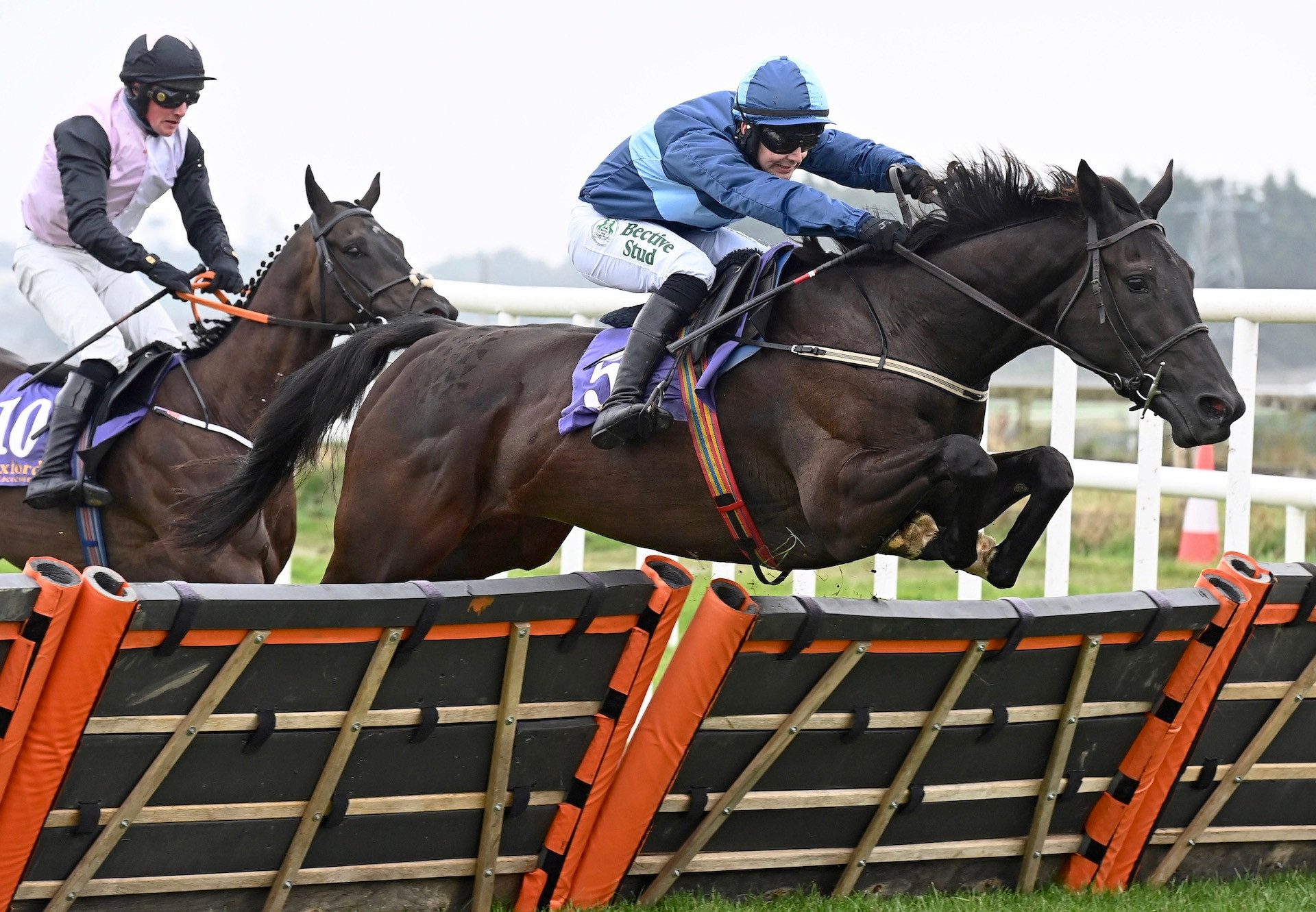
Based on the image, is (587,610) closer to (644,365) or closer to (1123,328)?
(644,365)

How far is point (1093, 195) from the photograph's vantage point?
144 inches

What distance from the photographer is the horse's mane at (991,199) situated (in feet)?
12.7

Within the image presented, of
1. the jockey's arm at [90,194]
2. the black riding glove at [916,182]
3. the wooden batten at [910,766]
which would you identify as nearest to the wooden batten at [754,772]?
the wooden batten at [910,766]

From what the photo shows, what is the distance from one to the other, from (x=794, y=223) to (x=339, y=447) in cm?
209

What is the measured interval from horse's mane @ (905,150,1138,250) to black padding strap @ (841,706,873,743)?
134 centimetres

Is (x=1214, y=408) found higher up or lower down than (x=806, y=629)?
higher up

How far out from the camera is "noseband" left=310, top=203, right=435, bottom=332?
17.2 ft

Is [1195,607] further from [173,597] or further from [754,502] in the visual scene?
[173,597]

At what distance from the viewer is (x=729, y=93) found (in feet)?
13.9

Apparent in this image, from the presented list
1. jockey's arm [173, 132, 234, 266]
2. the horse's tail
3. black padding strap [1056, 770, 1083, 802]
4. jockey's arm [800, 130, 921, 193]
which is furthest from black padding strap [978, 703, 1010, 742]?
jockey's arm [173, 132, 234, 266]

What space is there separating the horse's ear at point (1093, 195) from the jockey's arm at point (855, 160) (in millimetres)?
770

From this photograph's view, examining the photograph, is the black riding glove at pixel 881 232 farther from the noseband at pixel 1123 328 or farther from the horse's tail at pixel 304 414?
the horse's tail at pixel 304 414

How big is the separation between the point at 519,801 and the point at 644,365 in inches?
51.4

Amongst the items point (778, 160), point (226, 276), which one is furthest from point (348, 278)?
point (778, 160)
